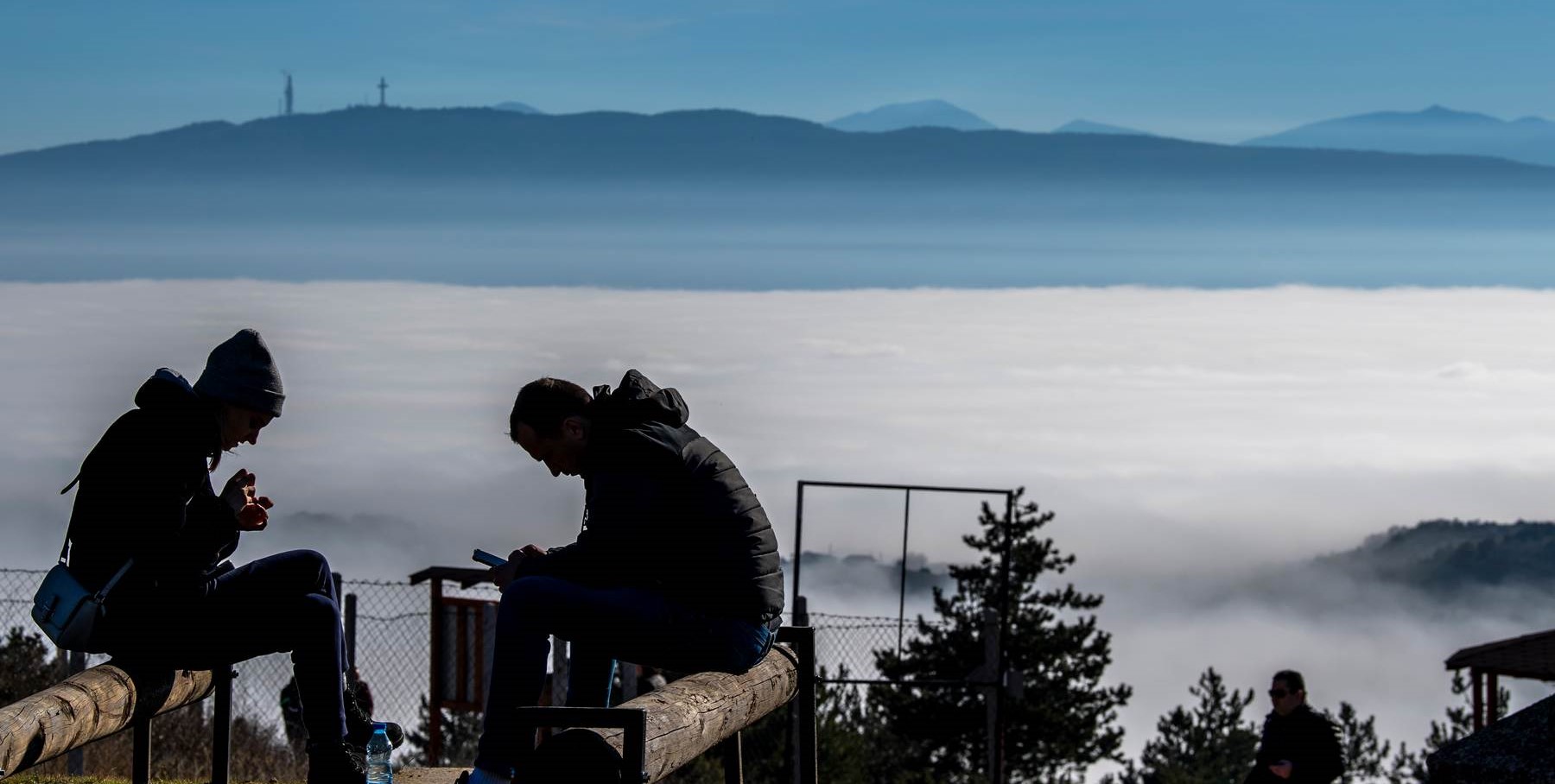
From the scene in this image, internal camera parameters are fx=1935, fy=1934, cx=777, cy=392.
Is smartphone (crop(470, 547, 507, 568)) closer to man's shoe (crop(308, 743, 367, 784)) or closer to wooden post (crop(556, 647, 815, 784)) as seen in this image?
wooden post (crop(556, 647, 815, 784))

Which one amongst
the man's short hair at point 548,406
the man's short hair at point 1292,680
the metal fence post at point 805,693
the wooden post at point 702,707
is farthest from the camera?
the man's short hair at point 1292,680

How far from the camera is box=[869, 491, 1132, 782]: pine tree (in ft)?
116

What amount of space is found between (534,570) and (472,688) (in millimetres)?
8298

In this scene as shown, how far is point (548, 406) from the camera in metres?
5.69

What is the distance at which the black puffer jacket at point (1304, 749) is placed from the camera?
9.66m

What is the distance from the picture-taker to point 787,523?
134000 millimetres

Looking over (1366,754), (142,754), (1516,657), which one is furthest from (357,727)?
(1366,754)

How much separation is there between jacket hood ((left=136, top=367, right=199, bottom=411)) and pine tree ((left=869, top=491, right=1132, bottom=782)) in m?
28.8

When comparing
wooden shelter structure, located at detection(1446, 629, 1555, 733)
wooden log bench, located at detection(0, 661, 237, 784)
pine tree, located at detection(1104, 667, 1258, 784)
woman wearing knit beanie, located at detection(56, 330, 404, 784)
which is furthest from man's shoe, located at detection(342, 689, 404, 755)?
pine tree, located at detection(1104, 667, 1258, 784)

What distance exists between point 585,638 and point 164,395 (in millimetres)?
1420

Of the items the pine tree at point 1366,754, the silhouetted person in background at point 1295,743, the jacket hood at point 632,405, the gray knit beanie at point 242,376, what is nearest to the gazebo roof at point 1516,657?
the silhouetted person in background at point 1295,743

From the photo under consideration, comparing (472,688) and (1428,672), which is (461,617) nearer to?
(472,688)

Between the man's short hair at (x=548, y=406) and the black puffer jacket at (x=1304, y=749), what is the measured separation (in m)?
5.38

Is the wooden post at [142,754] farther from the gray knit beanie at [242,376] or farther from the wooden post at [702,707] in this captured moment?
the wooden post at [702,707]
